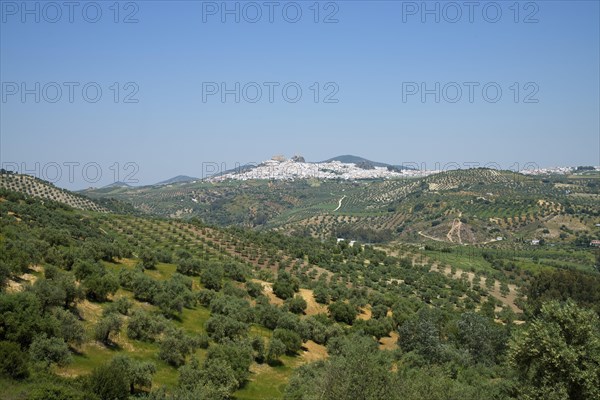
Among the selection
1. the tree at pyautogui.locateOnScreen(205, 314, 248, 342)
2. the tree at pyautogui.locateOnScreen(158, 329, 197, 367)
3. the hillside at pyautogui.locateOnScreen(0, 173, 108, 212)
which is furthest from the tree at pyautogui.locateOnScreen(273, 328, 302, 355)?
the hillside at pyautogui.locateOnScreen(0, 173, 108, 212)

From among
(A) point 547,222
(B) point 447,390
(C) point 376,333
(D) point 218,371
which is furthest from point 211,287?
(A) point 547,222

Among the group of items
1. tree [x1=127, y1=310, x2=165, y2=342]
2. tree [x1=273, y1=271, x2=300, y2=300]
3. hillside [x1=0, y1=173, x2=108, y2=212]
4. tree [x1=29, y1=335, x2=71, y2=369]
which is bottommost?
tree [x1=273, y1=271, x2=300, y2=300]

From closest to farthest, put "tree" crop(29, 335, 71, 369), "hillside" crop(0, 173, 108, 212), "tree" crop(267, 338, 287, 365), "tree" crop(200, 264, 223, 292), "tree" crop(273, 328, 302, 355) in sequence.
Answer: "tree" crop(29, 335, 71, 369) < "tree" crop(267, 338, 287, 365) < "tree" crop(273, 328, 302, 355) < "tree" crop(200, 264, 223, 292) < "hillside" crop(0, 173, 108, 212)

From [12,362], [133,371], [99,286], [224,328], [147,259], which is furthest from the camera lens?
[147,259]

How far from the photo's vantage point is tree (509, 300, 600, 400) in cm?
2569

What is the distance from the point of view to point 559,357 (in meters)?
26.4

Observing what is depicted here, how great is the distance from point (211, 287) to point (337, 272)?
125 ft

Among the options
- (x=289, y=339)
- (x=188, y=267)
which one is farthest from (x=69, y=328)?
(x=188, y=267)

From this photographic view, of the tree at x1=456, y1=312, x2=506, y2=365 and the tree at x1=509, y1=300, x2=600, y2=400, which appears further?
the tree at x1=456, y1=312, x2=506, y2=365

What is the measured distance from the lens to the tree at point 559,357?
25688mm

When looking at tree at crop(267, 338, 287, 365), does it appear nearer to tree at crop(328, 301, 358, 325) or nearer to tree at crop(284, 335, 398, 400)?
tree at crop(284, 335, 398, 400)

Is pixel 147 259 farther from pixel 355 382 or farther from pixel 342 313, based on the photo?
pixel 355 382

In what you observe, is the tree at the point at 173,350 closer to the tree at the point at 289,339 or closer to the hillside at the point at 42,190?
the tree at the point at 289,339

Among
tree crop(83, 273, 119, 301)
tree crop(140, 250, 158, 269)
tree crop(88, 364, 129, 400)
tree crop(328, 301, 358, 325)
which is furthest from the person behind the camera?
tree crop(140, 250, 158, 269)
